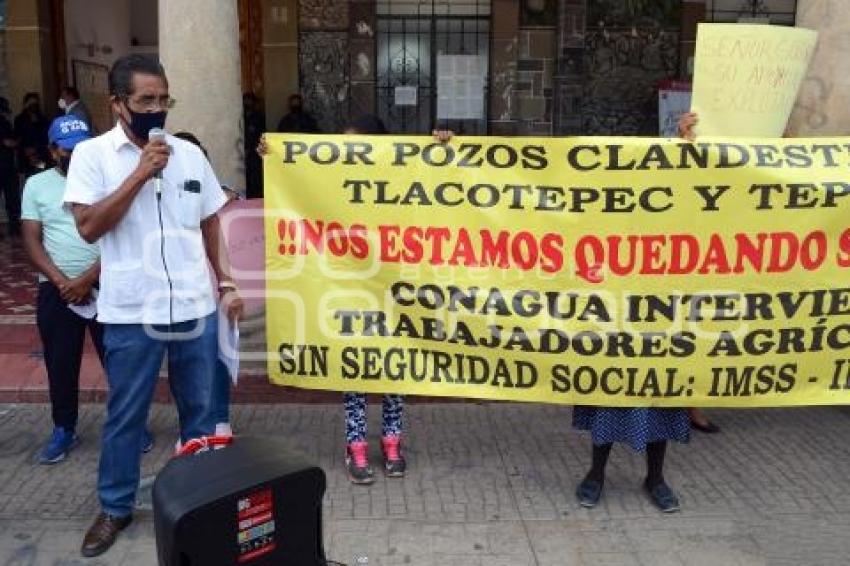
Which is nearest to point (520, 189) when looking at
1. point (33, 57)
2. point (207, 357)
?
point (207, 357)

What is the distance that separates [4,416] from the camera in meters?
5.38

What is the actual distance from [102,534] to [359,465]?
50.1 inches

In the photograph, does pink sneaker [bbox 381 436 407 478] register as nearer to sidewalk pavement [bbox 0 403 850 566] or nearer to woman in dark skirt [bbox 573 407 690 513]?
sidewalk pavement [bbox 0 403 850 566]

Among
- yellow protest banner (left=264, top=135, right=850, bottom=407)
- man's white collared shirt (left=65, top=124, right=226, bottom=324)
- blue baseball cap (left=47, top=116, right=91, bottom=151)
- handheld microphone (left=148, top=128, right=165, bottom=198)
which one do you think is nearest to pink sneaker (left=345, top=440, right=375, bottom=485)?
yellow protest banner (left=264, top=135, right=850, bottom=407)

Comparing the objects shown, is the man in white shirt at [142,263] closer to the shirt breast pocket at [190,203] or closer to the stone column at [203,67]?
the shirt breast pocket at [190,203]

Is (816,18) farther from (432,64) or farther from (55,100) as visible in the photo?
(55,100)

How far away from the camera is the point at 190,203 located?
3.67 metres

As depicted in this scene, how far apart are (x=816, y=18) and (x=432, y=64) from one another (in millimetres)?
7478

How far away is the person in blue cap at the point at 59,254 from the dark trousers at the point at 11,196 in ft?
25.0

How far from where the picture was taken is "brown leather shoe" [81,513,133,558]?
12.1ft

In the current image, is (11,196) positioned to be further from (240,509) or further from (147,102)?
(240,509)

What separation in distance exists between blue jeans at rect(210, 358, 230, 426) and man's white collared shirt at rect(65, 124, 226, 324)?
0.69 meters

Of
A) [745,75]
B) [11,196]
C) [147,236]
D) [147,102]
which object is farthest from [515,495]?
[11,196]

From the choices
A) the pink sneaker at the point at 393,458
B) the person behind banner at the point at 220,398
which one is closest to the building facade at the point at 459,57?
the person behind banner at the point at 220,398
